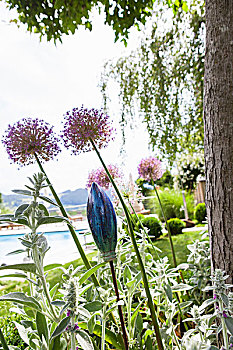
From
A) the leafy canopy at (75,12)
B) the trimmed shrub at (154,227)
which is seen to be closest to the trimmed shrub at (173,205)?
the trimmed shrub at (154,227)

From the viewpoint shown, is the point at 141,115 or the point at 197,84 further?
the point at 141,115

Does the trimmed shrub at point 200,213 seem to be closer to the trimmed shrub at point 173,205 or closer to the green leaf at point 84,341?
the trimmed shrub at point 173,205

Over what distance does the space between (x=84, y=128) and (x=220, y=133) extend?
528 mm

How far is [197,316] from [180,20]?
2.55 m

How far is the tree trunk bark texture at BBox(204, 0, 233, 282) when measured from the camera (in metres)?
0.96

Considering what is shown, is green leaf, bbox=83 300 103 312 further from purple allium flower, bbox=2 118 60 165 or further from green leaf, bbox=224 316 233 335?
purple allium flower, bbox=2 118 60 165

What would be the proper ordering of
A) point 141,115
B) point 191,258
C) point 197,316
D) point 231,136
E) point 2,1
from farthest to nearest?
1. point 141,115
2. point 2,1
3. point 191,258
4. point 231,136
5. point 197,316

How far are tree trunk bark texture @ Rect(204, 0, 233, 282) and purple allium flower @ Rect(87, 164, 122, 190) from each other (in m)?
0.33

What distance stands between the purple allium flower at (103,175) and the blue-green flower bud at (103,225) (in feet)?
1.63

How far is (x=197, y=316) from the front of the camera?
0.68m

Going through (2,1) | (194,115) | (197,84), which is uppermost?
(2,1)

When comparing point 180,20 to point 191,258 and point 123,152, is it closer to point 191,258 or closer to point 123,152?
point 123,152

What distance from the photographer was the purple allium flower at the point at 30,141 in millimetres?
715

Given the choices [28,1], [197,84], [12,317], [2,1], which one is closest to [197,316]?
[12,317]
